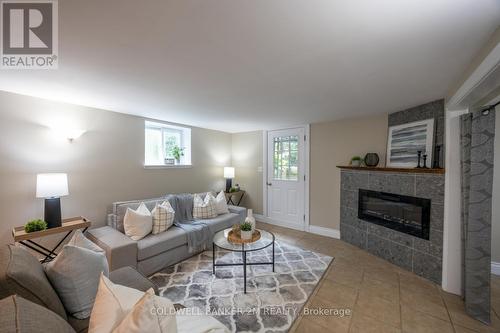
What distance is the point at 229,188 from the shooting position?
4.81 meters

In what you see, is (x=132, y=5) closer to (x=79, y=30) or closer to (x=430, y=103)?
(x=79, y=30)

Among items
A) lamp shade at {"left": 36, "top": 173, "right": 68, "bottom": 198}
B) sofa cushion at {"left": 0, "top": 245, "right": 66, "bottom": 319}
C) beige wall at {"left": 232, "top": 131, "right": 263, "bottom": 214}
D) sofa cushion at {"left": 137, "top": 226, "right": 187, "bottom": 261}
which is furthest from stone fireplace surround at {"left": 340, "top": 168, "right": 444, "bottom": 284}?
lamp shade at {"left": 36, "top": 173, "right": 68, "bottom": 198}

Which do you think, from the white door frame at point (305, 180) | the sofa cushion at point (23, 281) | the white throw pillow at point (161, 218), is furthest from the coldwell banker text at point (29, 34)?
the white door frame at point (305, 180)

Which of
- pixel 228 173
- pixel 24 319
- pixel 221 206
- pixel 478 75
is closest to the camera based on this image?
pixel 24 319

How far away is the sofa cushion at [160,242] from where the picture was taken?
→ 2369 millimetres

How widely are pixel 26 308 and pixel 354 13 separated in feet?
6.27

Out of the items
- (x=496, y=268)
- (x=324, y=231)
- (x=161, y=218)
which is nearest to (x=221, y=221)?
(x=161, y=218)

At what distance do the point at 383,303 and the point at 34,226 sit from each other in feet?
12.5

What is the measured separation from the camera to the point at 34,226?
7.00 feet

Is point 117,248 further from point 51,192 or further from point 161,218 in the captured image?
point 51,192

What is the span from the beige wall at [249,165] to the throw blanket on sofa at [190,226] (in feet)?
5.70

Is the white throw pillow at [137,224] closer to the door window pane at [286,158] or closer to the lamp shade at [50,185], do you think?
the lamp shade at [50,185]

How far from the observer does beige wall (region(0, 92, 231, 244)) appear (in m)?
2.23

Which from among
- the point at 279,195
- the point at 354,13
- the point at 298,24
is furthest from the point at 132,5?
the point at 279,195
